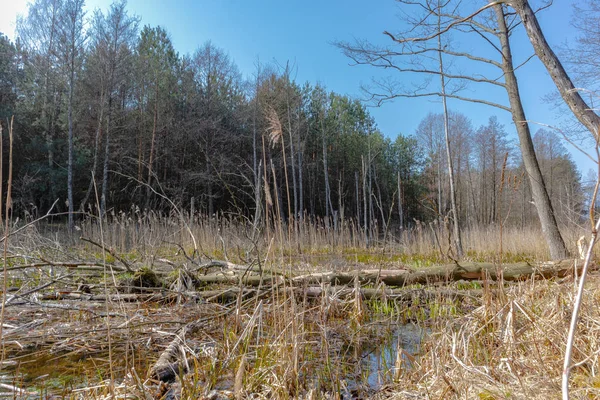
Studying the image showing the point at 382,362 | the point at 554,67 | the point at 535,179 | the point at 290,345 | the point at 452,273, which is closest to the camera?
the point at 290,345

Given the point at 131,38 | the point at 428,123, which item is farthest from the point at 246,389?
the point at 428,123

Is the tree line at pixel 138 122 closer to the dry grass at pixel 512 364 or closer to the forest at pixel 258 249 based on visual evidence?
the forest at pixel 258 249

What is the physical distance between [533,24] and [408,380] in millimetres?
5146

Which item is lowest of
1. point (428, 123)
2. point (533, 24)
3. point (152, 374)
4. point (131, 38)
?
point (152, 374)

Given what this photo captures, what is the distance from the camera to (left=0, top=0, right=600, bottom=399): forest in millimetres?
1822

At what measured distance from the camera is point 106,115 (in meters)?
14.9

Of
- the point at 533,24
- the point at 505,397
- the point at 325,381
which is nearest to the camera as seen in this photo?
the point at 505,397

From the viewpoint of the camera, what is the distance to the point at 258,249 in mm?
4207

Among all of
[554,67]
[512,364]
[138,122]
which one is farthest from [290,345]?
[138,122]

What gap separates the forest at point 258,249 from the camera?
182 centimetres

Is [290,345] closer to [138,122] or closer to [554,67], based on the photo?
[554,67]

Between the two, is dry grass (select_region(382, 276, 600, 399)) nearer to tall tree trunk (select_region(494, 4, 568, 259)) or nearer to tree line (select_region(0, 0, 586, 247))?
tall tree trunk (select_region(494, 4, 568, 259))

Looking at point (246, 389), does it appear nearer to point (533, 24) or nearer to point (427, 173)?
point (533, 24)

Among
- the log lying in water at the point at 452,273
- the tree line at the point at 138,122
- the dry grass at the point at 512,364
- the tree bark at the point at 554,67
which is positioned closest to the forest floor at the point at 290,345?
the dry grass at the point at 512,364
